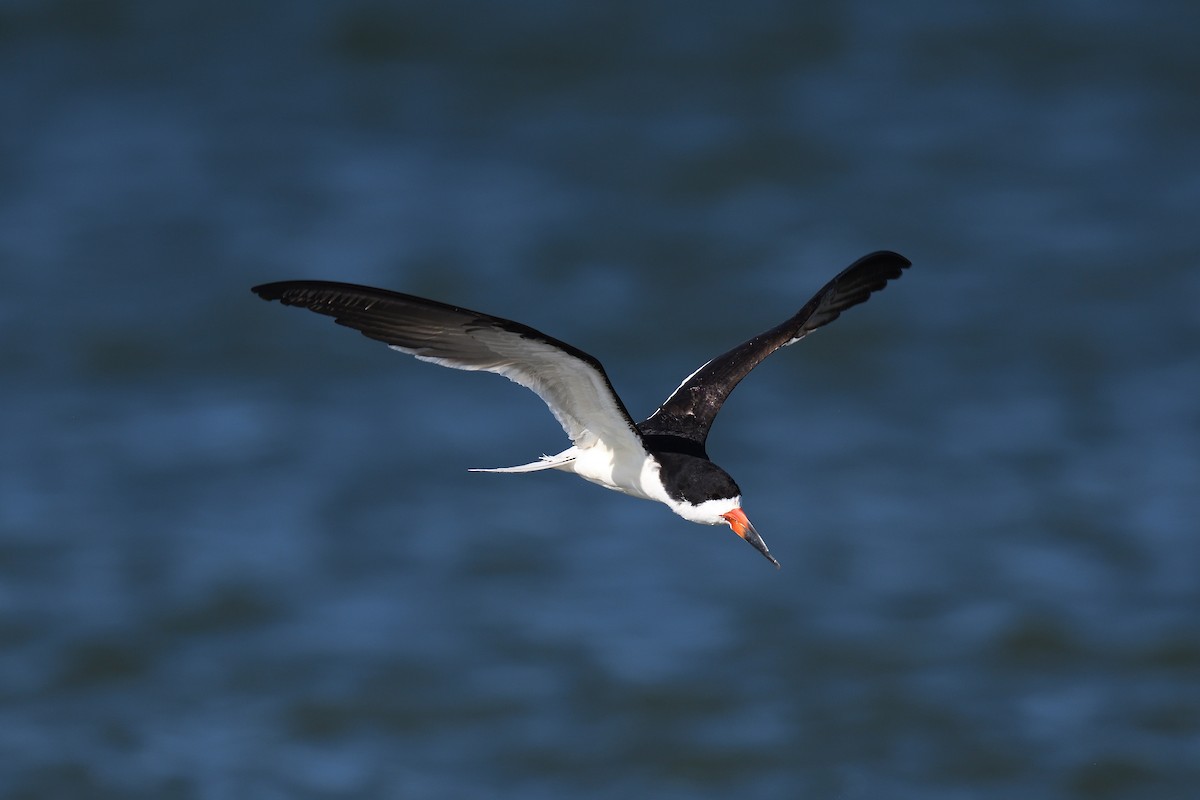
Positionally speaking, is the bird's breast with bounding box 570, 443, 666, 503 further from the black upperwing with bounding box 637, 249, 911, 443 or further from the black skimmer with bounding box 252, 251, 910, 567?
the black upperwing with bounding box 637, 249, 911, 443

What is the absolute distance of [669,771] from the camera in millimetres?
17281

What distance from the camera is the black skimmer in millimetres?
7711

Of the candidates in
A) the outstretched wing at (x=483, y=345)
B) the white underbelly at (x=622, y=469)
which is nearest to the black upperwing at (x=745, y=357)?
the white underbelly at (x=622, y=469)

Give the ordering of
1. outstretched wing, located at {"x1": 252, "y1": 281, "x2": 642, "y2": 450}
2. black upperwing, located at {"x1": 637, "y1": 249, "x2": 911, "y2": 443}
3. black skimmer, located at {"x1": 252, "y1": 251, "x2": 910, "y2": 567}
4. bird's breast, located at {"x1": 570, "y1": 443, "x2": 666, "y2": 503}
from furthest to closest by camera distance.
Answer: black upperwing, located at {"x1": 637, "y1": 249, "x2": 911, "y2": 443} < bird's breast, located at {"x1": 570, "y1": 443, "x2": 666, "y2": 503} < black skimmer, located at {"x1": 252, "y1": 251, "x2": 910, "y2": 567} < outstretched wing, located at {"x1": 252, "y1": 281, "x2": 642, "y2": 450}

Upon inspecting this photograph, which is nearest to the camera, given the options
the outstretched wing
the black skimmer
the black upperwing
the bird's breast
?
the outstretched wing

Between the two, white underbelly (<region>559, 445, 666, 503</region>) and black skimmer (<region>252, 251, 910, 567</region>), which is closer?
black skimmer (<region>252, 251, 910, 567</region>)

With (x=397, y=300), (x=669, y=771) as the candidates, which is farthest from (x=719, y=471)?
(x=669, y=771)

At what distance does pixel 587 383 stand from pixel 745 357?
201 cm

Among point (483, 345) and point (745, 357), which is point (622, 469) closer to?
A: point (483, 345)

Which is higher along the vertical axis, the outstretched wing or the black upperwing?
the black upperwing

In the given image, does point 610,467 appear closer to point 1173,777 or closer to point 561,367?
point 561,367

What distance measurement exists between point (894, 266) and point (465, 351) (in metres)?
3.44

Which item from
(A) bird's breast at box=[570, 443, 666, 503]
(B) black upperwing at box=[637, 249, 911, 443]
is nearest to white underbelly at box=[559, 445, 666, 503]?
(A) bird's breast at box=[570, 443, 666, 503]

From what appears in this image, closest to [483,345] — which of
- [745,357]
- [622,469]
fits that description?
[622,469]
